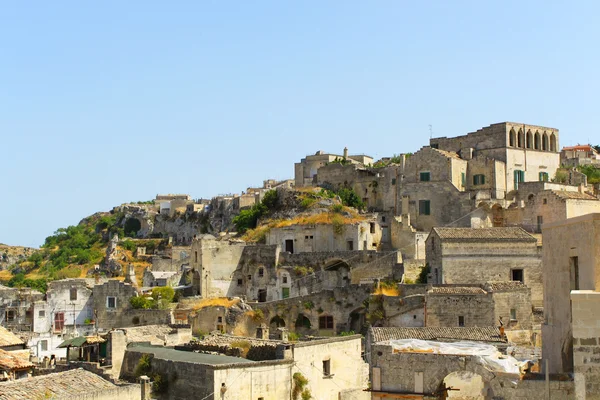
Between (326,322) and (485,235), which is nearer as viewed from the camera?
(485,235)

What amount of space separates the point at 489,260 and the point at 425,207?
38.4 feet

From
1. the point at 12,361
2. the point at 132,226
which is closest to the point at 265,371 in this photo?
the point at 12,361

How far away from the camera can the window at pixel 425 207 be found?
51731 mm

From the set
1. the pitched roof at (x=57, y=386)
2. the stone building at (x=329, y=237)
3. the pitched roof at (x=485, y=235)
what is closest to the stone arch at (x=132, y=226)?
the stone building at (x=329, y=237)

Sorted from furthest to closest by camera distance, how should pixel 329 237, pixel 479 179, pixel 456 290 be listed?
pixel 479 179
pixel 329 237
pixel 456 290

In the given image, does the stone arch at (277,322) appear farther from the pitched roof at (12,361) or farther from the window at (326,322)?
the pitched roof at (12,361)

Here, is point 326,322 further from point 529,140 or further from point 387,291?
point 529,140

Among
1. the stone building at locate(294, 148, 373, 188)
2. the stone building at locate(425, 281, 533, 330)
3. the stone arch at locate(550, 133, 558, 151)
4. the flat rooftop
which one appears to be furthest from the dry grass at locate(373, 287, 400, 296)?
the stone building at locate(294, 148, 373, 188)

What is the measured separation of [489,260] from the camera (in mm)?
40500

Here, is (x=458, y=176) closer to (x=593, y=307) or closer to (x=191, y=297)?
(x=191, y=297)

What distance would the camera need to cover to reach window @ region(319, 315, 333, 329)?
145 feet

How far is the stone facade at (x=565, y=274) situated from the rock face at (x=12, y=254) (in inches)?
3181

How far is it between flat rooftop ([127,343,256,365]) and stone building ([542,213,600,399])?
1254 cm

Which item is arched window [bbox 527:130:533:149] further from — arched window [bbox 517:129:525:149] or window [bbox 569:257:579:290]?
window [bbox 569:257:579:290]
